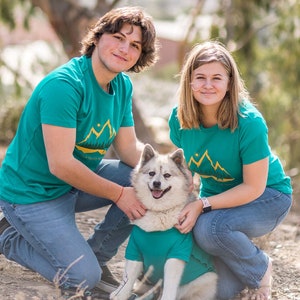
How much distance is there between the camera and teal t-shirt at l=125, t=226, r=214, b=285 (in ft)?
12.1

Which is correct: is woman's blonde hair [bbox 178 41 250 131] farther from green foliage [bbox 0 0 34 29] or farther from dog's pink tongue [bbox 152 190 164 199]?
green foliage [bbox 0 0 34 29]

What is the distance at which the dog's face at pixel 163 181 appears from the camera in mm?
3744

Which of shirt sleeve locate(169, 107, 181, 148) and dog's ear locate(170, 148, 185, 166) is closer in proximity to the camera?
dog's ear locate(170, 148, 185, 166)

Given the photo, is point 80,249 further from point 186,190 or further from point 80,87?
point 80,87

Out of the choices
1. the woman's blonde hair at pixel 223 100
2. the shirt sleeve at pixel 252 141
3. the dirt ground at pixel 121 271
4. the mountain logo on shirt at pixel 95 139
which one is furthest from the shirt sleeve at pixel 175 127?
the dirt ground at pixel 121 271

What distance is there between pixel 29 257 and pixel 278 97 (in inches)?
266

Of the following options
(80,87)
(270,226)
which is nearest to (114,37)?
(80,87)

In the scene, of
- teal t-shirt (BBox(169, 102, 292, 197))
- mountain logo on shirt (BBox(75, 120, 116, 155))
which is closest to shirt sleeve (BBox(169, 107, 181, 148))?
teal t-shirt (BBox(169, 102, 292, 197))

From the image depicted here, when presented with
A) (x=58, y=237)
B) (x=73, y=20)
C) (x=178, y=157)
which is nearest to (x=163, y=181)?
(x=178, y=157)

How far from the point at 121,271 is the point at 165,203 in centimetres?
95

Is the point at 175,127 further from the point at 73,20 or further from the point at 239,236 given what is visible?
the point at 73,20

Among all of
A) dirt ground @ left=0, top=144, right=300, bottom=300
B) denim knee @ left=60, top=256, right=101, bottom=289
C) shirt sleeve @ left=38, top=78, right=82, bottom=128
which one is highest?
shirt sleeve @ left=38, top=78, right=82, bottom=128

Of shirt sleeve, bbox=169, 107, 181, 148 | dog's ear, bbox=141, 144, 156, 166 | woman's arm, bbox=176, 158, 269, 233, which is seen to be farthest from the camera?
shirt sleeve, bbox=169, 107, 181, 148

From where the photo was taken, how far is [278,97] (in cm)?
998
